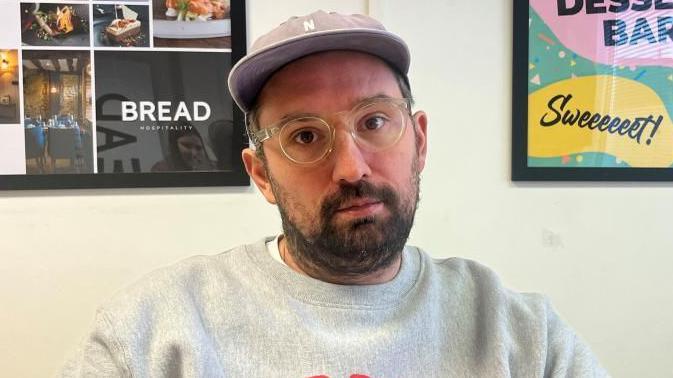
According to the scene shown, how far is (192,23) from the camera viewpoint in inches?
52.0

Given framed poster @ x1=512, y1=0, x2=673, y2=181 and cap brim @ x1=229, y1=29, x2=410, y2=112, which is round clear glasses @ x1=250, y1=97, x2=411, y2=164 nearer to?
cap brim @ x1=229, y1=29, x2=410, y2=112

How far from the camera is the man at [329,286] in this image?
0.77 m

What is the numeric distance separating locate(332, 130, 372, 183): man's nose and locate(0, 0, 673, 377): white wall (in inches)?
24.7

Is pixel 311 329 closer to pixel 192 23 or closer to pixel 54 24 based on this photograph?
pixel 192 23

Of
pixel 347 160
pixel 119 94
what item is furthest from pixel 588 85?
pixel 119 94

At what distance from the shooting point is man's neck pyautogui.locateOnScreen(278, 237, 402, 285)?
874mm

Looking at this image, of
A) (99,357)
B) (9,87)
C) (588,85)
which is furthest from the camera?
(588,85)

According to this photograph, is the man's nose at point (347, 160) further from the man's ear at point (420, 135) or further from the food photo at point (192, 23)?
the food photo at point (192, 23)

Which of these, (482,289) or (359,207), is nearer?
(359,207)

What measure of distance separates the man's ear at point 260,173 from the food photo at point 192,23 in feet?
1.66

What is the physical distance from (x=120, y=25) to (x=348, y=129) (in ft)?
2.87

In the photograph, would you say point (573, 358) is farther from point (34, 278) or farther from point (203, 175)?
point (34, 278)

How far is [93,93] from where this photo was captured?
1286 millimetres

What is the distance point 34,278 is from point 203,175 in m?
0.55
